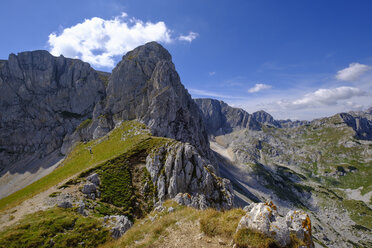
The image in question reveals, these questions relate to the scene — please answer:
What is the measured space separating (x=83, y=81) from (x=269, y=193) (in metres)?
194

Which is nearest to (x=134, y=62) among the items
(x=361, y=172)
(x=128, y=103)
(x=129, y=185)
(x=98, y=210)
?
(x=128, y=103)

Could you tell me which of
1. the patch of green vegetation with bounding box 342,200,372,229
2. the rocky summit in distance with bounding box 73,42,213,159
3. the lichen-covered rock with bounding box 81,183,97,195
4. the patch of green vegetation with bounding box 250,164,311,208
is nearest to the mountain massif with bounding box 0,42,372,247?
the lichen-covered rock with bounding box 81,183,97,195

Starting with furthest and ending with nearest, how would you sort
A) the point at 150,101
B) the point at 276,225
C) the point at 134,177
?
the point at 150,101, the point at 134,177, the point at 276,225

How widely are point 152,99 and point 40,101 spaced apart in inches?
4620

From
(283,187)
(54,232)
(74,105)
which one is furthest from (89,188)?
(283,187)

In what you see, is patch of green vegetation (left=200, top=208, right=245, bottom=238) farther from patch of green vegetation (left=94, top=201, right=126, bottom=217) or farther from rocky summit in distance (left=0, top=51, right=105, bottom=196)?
rocky summit in distance (left=0, top=51, right=105, bottom=196)

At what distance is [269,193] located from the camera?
146 metres

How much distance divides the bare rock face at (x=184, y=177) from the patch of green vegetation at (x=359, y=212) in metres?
157

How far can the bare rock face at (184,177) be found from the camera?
3622cm

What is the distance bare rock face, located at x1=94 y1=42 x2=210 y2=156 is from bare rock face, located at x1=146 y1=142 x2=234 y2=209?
31.5 m

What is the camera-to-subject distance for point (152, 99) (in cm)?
8738

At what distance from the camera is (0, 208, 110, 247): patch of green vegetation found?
50.3 ft

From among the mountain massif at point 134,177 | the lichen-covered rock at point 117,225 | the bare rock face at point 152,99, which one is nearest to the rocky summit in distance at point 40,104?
the mountain massif at point 134,177

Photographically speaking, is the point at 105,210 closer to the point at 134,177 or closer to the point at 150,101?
the point at 134,177
